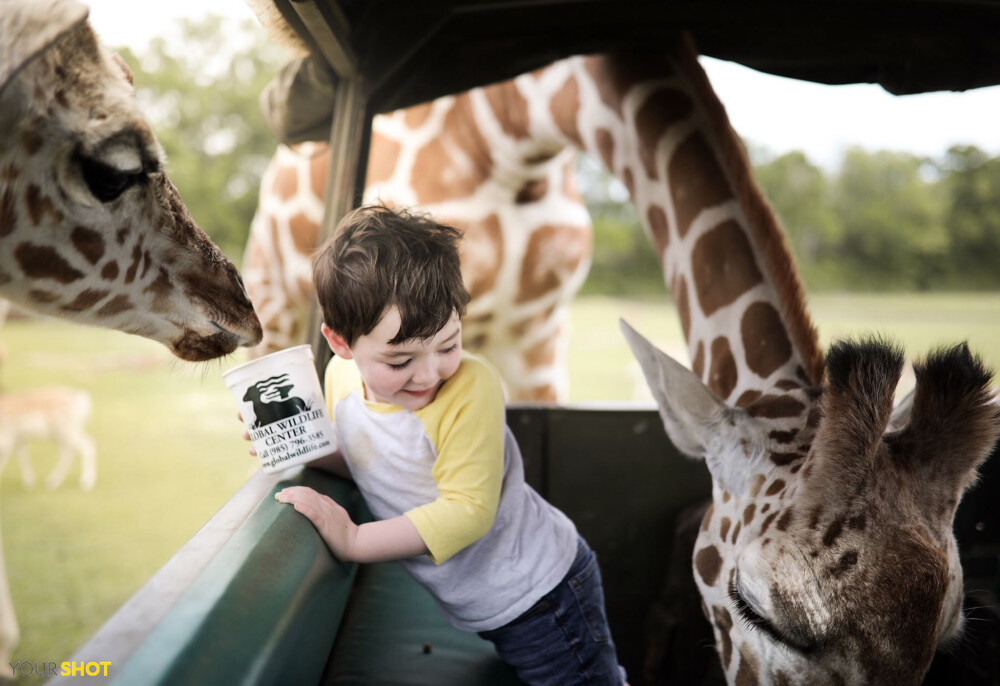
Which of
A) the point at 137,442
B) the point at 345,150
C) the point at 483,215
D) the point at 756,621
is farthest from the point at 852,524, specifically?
the point at 137,442

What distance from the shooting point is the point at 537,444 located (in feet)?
6.03

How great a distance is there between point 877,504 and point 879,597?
12 centimetres

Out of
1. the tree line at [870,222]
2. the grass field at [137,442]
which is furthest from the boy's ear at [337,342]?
the tree line at [870,222]

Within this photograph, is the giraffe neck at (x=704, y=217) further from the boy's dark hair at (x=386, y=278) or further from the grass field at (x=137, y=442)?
the boy's dark hair at (x=386, y=278)

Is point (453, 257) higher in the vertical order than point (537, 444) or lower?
higher

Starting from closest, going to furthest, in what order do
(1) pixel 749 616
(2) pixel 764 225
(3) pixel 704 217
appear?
(1) pixel 749 616 → (2) pixel 764 225 → (3) pixel 704 217

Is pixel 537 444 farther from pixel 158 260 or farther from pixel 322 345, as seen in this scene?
pixel 158 260

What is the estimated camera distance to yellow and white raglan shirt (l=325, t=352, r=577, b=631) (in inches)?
39.4

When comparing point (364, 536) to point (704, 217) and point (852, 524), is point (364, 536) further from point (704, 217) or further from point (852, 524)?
point (704, 217)

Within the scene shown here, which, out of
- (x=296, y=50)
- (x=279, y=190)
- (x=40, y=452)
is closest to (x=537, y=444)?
(x=296, y=50)

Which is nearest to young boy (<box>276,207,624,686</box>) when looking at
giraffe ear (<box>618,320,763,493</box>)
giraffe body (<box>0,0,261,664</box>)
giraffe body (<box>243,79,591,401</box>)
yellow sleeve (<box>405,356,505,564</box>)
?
yellow sleeve (<box>405,356,505,564</box>)

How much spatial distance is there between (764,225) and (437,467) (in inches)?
36.9

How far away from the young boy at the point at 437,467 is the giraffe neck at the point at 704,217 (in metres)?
0.53

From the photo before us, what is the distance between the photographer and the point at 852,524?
1006 mm
